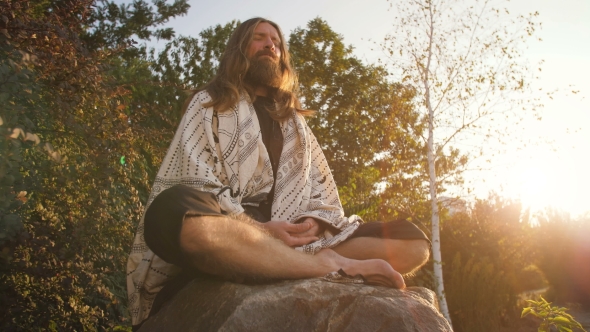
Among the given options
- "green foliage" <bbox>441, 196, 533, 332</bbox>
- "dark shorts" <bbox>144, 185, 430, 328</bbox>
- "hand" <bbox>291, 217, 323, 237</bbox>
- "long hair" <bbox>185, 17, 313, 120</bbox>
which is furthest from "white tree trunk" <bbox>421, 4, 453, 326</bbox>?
"dark shorts" <bbox>144, 185, 430, 328</bbox>

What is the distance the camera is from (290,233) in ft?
8.46

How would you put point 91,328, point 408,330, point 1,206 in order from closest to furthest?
point 408,330
point 1,206
point 91,328

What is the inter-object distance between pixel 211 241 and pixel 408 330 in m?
0.84

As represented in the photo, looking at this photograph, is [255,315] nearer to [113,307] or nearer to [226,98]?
[226,98]

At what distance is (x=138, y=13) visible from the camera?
8906mm

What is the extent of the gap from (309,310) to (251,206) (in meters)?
1.03

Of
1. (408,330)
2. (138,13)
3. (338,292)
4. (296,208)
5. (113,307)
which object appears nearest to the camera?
(408,330)

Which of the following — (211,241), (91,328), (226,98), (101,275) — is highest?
(226,98)

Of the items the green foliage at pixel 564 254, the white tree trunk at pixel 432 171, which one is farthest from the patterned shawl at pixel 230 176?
the green foliage at pixel 564 254

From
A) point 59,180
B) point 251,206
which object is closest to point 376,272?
point 251,206

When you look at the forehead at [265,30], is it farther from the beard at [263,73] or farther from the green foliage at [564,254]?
the green foliage at [564,254]

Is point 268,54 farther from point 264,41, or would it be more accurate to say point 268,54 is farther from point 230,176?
point 230,176

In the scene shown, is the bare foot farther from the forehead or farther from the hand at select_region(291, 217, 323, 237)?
the forehead

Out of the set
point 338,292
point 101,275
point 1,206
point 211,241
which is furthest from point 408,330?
point 101,275
